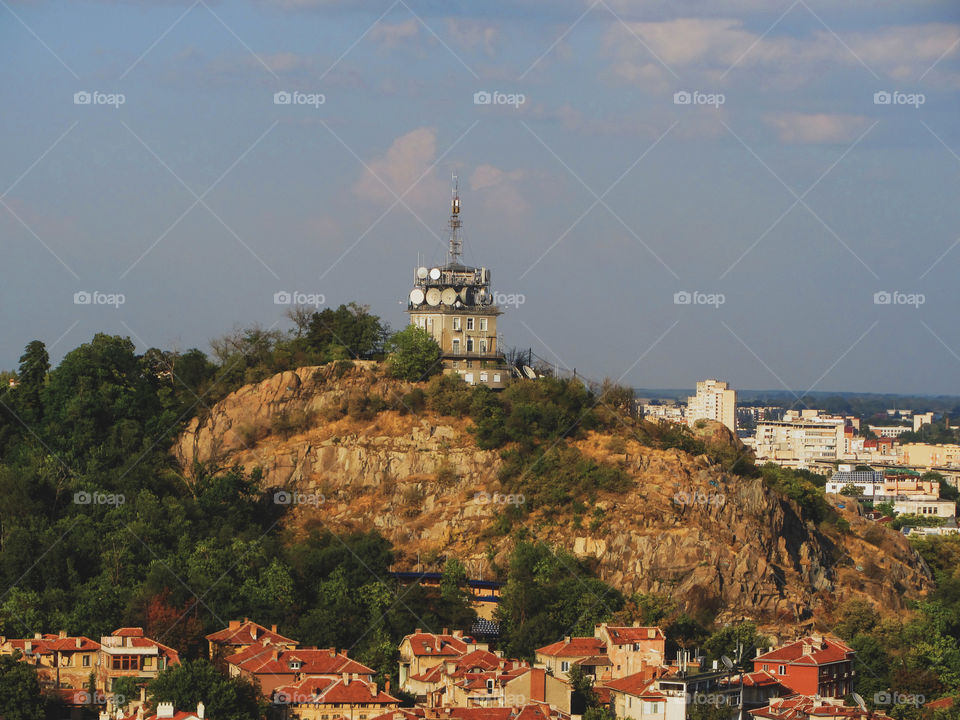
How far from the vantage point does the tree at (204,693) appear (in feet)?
166

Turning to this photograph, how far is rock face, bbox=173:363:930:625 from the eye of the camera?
6506 cm

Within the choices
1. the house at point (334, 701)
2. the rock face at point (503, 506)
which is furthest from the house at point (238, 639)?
the rock face at point (503, 506)

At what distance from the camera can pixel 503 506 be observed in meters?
68.1

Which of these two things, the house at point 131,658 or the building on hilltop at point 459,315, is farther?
the building on hilltop at point 459,315

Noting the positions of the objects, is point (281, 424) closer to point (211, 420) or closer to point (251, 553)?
point (211, 420)

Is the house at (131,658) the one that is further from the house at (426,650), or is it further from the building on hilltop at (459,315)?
the building on hilltop at (459,315)

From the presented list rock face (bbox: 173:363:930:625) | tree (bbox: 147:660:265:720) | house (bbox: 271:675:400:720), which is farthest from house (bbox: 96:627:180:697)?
rock face (bbox: 173:363:930:625)

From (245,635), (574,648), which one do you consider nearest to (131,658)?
(245,635)

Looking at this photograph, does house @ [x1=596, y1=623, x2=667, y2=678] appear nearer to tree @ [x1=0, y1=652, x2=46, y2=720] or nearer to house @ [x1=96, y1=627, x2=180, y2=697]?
house @ [x1=96, y1=627, x2=180, y2=697]

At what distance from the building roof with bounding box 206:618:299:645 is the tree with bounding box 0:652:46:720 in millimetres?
6882

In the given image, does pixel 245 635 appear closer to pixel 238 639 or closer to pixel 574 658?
pixel 238 639

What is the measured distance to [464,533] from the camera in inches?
2653

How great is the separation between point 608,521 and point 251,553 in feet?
41.3

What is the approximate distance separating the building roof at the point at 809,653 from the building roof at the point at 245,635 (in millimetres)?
14845
